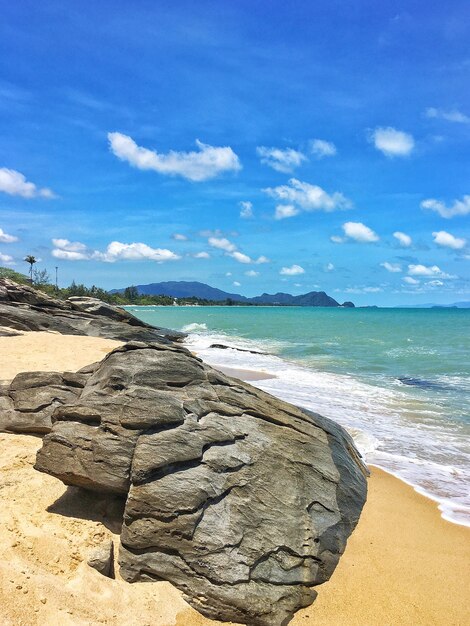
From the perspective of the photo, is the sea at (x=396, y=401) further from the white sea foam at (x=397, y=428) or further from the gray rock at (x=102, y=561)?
the gray rock at (x=102, y=561)

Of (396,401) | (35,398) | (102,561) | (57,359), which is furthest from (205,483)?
(396,401)

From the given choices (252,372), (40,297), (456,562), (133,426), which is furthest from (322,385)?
(40,297)

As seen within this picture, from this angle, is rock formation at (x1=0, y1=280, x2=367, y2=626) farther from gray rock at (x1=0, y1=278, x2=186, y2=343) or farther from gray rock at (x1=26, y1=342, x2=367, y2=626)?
gray rock at (x1=0, y1=278, x2=186, y2=343)

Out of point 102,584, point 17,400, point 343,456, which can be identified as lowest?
point 102,584

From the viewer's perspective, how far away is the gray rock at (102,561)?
5.28 meters

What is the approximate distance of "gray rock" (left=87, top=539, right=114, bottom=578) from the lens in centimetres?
528

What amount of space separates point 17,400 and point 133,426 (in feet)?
12.5

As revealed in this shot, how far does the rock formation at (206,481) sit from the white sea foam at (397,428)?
112 inches

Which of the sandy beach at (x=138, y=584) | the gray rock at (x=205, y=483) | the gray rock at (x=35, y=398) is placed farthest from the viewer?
the gray rock at (x=35, y=398)

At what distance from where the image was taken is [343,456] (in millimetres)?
8523

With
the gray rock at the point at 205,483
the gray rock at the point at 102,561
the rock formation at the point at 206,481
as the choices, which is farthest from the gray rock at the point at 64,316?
Result: the gray rock at the point at 102,561

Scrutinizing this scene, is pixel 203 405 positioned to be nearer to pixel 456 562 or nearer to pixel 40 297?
pixel 456 562

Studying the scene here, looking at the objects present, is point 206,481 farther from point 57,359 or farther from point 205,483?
point 57,359

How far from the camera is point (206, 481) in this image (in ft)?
19.3
